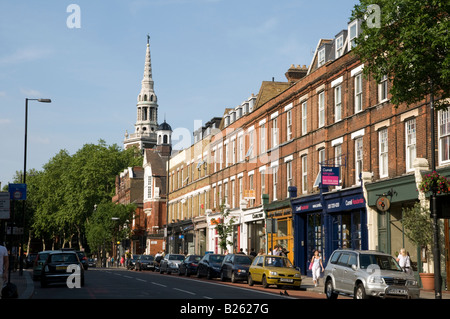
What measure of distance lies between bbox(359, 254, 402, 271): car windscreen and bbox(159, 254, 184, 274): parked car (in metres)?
26.6

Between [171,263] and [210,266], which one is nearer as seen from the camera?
[210,266]

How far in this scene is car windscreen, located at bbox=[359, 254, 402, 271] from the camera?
22312 millimetres

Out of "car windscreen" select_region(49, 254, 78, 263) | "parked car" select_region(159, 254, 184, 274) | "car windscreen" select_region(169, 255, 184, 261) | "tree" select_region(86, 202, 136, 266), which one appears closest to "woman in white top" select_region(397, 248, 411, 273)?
"car windscreen" select_region(49, 254, 78, 263)

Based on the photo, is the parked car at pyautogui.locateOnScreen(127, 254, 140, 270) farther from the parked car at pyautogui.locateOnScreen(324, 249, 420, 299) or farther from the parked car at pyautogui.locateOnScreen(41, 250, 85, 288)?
the parked car at pyautogui.locateOnScreen(324, 249, 420, 299)

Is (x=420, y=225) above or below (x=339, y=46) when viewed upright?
below

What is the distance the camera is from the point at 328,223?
38.2 meters

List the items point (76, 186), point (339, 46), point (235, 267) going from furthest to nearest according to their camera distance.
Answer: point (76, 186)
point (339, 46)
point (235, 267)

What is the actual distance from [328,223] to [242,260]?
17.2ft

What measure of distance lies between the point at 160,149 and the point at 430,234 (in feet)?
238

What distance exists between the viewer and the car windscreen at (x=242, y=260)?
119 ft

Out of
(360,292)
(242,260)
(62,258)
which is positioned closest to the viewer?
(360,292)

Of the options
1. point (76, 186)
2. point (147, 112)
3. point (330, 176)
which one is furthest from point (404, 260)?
point (147, 112)

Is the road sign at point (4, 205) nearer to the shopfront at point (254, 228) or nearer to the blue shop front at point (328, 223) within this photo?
the blue shop front at point (328, 223)

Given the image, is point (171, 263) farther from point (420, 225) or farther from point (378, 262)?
point (378, 262)
